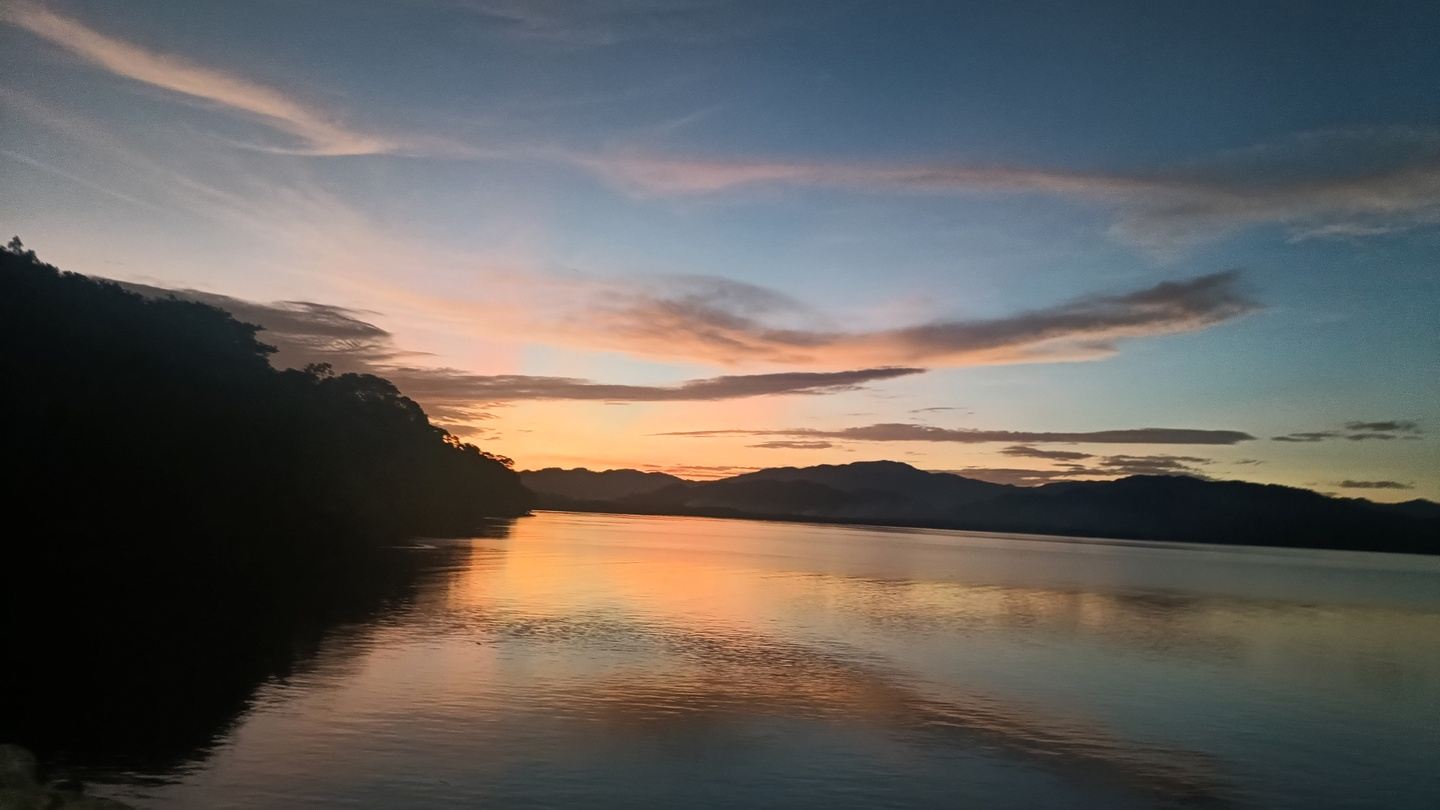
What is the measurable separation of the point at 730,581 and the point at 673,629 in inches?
1085

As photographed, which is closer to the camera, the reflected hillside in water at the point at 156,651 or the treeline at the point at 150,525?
the reflected hillside in water at the point at 156,651

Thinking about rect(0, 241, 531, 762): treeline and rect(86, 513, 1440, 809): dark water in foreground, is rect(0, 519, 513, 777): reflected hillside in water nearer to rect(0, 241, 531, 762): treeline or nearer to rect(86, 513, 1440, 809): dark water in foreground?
rect(0, 241, 531, 762): treeline

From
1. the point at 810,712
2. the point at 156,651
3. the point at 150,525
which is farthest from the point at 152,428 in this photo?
the point at 810,712

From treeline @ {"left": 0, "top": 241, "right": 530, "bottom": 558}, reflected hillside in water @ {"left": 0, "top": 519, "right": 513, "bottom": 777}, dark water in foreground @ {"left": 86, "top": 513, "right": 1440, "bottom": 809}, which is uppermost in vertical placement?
treeline @ {"left": 0, "top": 241, "right": 530, "bottom": 558}

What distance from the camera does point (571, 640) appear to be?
3297cm

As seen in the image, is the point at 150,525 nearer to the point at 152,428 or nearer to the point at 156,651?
the point at 152,428

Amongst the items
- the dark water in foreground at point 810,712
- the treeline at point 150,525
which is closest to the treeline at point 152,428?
the treeline at point 150,525

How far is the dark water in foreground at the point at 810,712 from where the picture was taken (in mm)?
17016

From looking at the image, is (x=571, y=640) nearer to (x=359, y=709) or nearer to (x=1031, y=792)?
(x=359, y=709)

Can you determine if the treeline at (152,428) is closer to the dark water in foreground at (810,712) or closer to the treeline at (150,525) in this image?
the treeline at (150,525)

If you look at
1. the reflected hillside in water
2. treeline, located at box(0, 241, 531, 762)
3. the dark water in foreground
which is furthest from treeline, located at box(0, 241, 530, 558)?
the dark water in foreground

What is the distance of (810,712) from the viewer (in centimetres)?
2359

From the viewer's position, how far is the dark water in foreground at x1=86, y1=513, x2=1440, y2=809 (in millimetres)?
17016

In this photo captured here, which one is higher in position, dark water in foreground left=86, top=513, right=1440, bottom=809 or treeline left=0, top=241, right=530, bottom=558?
treeline left=0, top=241, right=530, bottom=558
